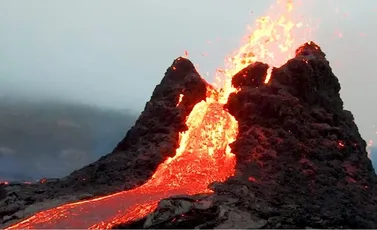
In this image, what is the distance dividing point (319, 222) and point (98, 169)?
14.1 metres

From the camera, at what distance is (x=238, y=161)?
27516mm

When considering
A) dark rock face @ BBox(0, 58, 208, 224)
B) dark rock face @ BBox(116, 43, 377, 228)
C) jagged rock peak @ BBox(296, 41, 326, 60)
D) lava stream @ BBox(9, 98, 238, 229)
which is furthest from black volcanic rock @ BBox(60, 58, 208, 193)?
jagged rock peak @ BBox(296, 41, 326, 60)

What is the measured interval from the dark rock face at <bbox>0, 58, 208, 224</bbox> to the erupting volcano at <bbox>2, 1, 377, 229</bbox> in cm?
7

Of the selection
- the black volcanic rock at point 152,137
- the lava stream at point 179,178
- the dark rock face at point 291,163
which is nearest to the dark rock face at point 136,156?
the black volcanic rock at point 152,137

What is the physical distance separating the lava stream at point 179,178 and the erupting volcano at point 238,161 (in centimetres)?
7

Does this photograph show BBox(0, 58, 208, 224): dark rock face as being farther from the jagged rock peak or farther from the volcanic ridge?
the jagged rock peak

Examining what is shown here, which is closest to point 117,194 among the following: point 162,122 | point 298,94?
point 162,122

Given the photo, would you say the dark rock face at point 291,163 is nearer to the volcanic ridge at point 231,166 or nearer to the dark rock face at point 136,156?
the volcanic ridge at point 231,166

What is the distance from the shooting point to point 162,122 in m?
32.5

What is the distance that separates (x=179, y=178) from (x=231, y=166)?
9.60 feet

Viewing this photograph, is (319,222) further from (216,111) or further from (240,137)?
(216,111)

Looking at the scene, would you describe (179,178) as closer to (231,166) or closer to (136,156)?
(231,166)

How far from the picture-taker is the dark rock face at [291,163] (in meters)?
21.5

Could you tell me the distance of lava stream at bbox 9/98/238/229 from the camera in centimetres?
2258
